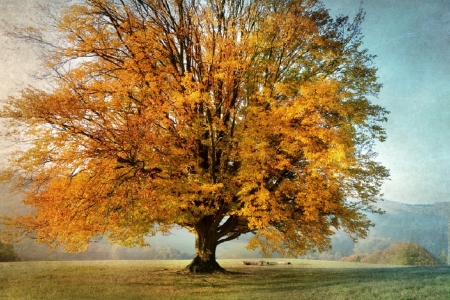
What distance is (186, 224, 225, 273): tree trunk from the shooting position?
620 inches

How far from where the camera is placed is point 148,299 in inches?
365

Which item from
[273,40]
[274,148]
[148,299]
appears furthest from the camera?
[273,40]

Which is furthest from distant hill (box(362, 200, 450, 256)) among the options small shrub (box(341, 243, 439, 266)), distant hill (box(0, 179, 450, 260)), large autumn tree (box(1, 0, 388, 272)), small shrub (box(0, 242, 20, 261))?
small shrub (box(0, 242, 20, 261))

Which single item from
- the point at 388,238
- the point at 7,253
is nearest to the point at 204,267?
the point at 7,253

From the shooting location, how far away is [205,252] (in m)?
15.8

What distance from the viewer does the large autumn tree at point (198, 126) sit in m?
12.1

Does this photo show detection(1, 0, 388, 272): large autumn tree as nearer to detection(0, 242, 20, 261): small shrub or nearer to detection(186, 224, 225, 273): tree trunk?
detection(186, 224, 225, 273): tree trunk

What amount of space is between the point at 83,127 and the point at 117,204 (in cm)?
271

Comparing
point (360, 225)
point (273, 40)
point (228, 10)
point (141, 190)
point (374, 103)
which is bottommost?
point (360, 225)

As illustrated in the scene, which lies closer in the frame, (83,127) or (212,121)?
(83,127)

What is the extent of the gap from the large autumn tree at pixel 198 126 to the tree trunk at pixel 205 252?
6cm

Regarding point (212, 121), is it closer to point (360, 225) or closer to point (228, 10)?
point (228, 10)

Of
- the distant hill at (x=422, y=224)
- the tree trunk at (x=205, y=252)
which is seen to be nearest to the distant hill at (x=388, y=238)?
the distant hill at (x=422, y=224)

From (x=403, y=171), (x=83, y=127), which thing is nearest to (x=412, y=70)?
(x=403, y=171)
